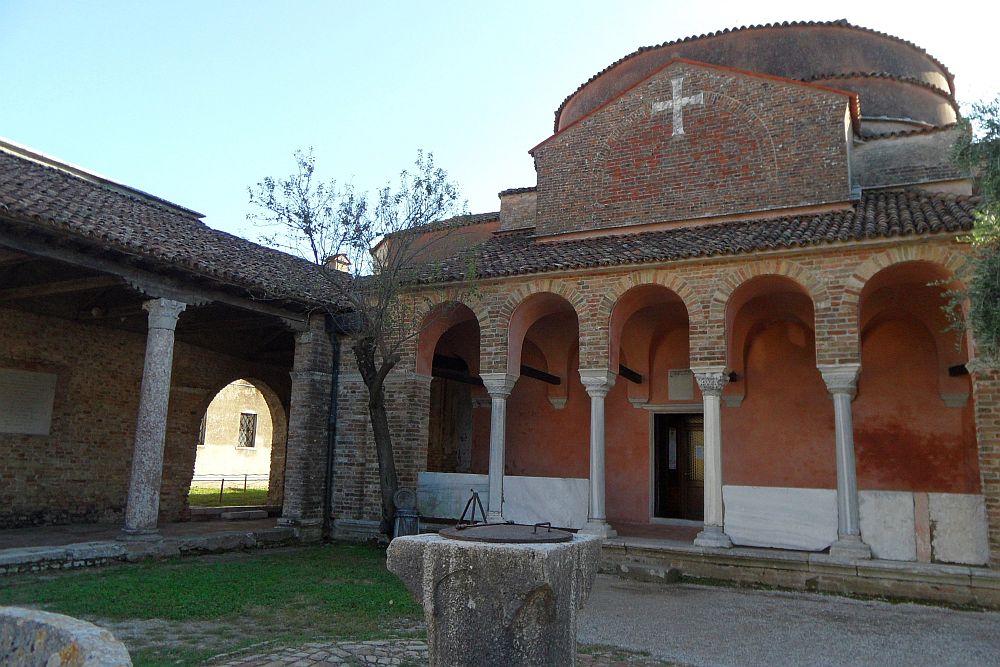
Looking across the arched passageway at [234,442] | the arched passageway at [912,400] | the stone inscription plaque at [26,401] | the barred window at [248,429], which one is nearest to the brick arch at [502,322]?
the arched passageway at [912,400]

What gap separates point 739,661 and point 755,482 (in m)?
7.08

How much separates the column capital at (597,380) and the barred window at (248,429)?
2108 cm

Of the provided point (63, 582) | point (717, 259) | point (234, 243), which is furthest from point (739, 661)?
point (234, 243)

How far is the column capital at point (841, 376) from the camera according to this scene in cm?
855

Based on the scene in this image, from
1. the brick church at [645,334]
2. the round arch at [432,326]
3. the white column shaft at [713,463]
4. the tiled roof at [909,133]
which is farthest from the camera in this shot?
the tiled roof at [909,133]

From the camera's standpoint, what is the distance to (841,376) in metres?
8.59

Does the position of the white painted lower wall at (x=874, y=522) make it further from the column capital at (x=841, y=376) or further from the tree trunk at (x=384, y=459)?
the tree trunk at (x=384, y=459)

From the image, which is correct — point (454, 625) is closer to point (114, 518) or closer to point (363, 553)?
point (363, 553)

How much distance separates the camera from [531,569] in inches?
144

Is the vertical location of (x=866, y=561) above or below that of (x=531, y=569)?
below

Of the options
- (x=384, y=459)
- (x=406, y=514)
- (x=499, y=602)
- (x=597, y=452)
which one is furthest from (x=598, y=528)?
(x=499, y=602)

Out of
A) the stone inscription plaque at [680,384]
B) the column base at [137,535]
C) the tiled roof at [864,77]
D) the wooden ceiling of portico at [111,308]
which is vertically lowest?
the column base at [137,535]

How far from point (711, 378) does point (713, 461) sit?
106 cm

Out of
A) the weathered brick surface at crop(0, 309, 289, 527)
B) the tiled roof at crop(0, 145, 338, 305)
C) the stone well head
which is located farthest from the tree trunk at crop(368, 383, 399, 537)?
the stone well head
